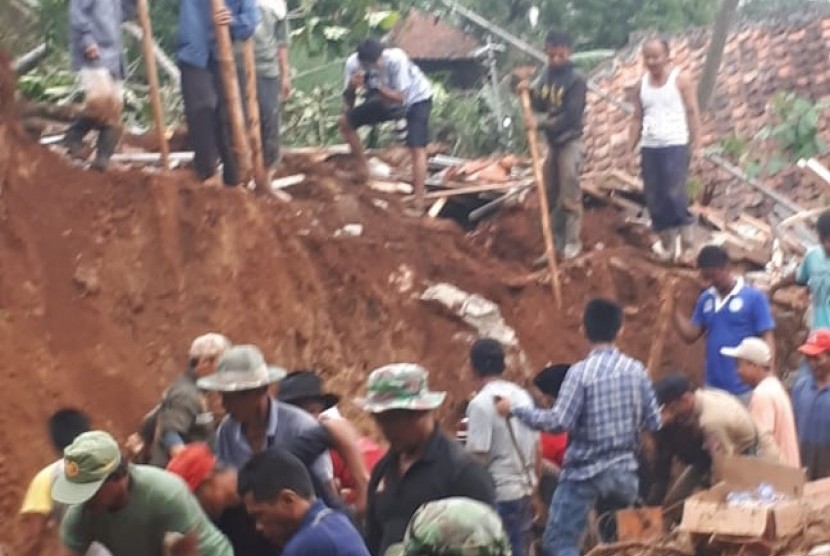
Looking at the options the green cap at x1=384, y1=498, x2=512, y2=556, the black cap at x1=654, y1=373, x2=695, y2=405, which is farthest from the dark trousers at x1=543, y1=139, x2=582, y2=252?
the green cap at x1=384, y1=498, x2=512, y2=556

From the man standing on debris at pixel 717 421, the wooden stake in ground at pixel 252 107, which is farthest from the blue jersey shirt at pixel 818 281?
the wooden stake in ground at pixel 252 107

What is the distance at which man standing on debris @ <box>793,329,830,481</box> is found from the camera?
872 centimetres

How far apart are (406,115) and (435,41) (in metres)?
14.2

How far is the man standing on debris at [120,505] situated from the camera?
5.38 m

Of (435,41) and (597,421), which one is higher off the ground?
(597,421)

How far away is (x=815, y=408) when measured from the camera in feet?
29.1

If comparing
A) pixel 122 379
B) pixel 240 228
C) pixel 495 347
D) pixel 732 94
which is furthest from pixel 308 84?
pixel 495 347

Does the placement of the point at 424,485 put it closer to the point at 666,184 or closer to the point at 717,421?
the point at 717,421

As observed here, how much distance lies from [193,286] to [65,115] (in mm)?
1948

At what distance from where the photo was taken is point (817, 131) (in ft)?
59.7

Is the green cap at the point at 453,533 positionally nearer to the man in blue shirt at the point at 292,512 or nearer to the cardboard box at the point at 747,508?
the man in blue shirt at the point at 292,512

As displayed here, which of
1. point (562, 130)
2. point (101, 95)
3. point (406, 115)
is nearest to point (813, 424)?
point (562, 130)

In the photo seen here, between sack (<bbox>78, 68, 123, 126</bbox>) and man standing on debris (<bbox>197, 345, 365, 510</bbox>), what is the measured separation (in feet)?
16.4

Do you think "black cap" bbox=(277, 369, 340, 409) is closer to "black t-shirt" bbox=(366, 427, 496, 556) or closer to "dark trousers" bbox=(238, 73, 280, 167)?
"black t-shirt" bbox=(366, 427, 496, 556)
